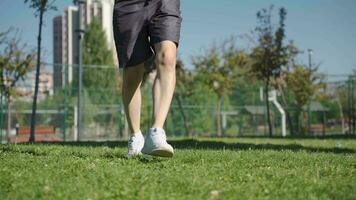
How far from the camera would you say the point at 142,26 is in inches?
172

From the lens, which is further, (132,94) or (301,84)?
(301,84)

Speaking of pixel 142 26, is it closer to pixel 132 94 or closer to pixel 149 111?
pixel 132 94

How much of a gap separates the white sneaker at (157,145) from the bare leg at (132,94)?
0.66 metres

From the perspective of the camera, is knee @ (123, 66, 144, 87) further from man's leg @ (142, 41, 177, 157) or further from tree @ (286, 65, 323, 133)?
tree @ (286, 65, 323, 133)

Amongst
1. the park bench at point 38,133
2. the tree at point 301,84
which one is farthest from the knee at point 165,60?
the tree at point 301,84

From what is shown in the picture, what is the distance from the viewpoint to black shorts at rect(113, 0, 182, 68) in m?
4.24

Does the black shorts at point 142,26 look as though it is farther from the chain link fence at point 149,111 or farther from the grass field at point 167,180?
the chain link fence at point 149,111

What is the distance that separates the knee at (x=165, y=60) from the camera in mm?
4180

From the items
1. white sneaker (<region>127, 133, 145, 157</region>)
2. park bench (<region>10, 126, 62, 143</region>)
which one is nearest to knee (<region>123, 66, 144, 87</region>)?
white sneaker (<region>127, 133, 145, 157</region>)

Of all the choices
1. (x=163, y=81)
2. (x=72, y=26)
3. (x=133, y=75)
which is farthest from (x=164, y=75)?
(x=72, y=26)

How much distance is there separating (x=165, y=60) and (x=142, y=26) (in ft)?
1.38

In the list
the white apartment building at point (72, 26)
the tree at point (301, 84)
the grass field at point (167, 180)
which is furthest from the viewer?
the white apartment building at point (72, 26)

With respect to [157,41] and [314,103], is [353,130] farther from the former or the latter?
[157,41]

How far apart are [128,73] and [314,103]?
104 ft
